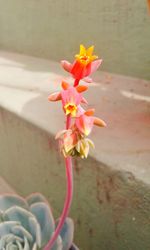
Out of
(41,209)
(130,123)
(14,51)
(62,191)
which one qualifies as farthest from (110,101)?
(14,51)

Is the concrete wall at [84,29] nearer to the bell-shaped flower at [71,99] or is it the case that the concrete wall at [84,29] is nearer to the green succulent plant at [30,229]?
the green succulent plant at [30,229]

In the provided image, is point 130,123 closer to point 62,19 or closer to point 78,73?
point 78,73

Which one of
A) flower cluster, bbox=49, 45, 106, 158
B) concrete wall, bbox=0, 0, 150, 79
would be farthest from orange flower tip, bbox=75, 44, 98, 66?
concrete wall, bbox=0, 0, 150, 79

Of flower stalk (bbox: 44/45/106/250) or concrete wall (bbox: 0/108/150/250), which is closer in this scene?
flower stalk (bbox: 44/45/106/250)

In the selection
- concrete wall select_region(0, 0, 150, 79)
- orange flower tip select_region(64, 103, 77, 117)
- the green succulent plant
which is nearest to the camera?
orange flower tip select_region(64, 103, 77, 117)

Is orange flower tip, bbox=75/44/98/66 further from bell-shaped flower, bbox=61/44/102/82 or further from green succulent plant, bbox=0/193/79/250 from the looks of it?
green succulent plant, bbox=0/193/79/250
